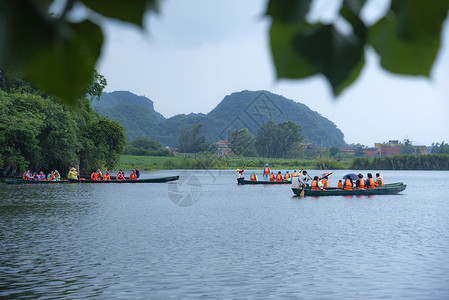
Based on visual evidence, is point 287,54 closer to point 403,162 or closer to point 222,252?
point 222,252

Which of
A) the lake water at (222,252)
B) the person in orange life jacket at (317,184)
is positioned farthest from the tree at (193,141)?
the lake water at (222,252)

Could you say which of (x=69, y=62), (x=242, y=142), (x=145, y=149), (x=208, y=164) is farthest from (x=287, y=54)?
(x=145, y=149)

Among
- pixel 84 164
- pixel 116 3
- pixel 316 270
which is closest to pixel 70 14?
pixel 116 3

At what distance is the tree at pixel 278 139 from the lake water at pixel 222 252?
8580 centimetres

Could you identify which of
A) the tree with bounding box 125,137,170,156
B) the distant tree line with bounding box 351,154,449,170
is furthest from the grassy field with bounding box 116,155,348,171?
the distant tree line with bounding box 351,154,449,170

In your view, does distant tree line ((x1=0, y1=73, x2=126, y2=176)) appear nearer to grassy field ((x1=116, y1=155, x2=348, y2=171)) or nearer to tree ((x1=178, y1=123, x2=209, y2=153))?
grassy field ((x1=116, y1=155, x2=348, y2=171))

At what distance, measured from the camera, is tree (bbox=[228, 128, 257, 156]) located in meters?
88.6

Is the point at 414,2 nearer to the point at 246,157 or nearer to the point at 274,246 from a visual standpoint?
the point at 274,246

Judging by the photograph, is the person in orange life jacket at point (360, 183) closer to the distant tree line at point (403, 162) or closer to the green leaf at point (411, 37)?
the green leaf at point (411, 37)

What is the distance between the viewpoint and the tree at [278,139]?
116m

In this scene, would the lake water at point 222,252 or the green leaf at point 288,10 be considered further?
the lake water at point 222,252

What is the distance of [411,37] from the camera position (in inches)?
29.1

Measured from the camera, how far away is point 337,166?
110750mm

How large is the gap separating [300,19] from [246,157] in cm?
10749
